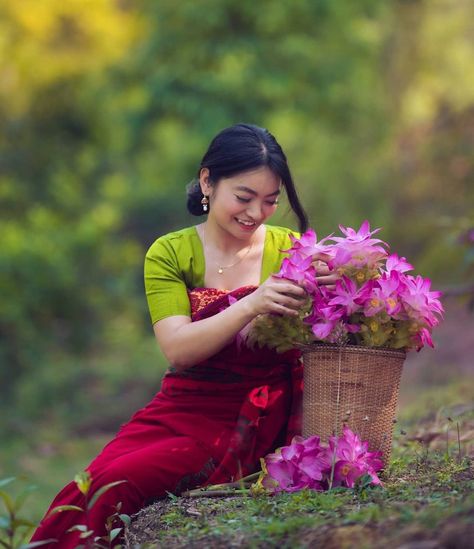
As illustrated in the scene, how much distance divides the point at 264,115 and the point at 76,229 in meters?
5.00

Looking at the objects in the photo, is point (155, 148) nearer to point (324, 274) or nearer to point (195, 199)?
point (195, 199)

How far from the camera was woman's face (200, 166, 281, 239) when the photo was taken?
363 cm

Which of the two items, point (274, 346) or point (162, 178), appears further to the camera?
point (162, 178)

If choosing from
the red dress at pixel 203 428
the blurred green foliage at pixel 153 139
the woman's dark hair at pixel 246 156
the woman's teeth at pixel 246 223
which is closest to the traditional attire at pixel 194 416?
the red dress at pixel 203 428

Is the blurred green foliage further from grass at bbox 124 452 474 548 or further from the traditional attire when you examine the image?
grass at bbox 124 452 474 548

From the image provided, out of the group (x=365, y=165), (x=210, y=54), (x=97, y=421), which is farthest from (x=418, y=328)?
(x=365, y=165)

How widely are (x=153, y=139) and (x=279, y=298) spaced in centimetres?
1530

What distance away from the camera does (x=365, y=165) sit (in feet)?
58.9

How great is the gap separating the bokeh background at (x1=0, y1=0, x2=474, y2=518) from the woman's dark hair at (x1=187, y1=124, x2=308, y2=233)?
5.64m

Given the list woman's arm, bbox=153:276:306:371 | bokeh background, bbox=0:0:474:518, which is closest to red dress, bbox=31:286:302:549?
woman's arm, bbox=153:276:306:371

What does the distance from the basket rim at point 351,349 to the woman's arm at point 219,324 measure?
14 cm

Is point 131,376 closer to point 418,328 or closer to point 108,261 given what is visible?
point 108,261

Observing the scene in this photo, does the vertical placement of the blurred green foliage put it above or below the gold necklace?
above

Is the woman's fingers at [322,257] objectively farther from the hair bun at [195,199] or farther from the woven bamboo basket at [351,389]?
the hair bun at [195,199]
